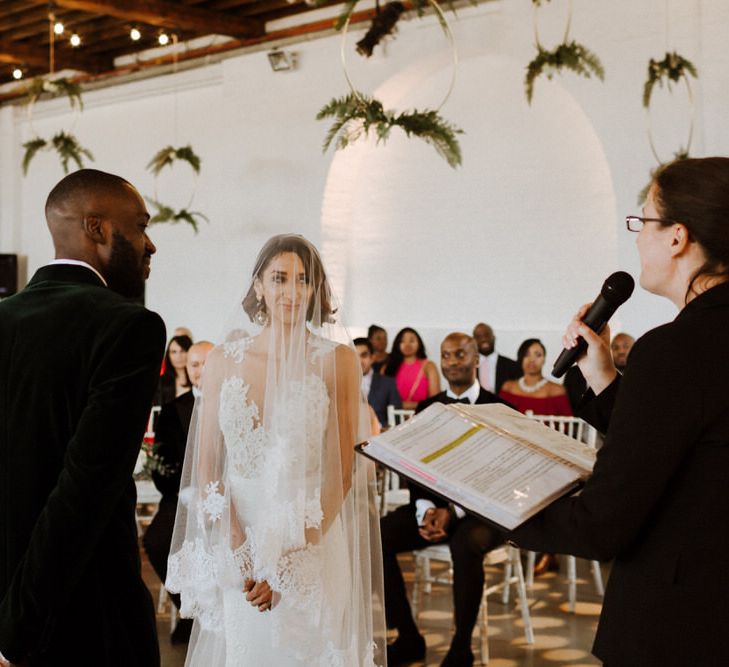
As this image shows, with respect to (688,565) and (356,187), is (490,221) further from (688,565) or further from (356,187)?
(688,565)

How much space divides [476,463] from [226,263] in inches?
360

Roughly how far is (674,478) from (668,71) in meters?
6.18

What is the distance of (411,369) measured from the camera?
29.9 ft

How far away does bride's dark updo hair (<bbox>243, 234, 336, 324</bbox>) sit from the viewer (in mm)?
3373

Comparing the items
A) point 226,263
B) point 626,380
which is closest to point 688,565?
point 626,380

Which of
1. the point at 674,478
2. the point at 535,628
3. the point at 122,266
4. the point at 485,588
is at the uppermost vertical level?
the point at 122,266

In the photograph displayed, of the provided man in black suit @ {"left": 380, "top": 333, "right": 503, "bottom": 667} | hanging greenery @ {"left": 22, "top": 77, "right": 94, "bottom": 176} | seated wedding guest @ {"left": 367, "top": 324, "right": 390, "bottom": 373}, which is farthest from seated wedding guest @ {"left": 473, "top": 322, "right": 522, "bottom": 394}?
hanging greenery @ {"left": 22, "top": 77, "right": 94, "bottom": 176}

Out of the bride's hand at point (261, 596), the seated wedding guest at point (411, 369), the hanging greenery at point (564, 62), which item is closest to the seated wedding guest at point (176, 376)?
the seated wedding guest at point (411, 369)

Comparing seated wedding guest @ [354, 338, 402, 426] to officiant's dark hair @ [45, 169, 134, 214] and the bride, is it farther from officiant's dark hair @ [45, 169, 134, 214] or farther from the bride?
officiant's dark hair @ [45, 169, 134, 214]

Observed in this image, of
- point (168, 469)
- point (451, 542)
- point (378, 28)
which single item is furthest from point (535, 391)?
point (378, 28)

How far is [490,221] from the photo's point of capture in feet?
32.1

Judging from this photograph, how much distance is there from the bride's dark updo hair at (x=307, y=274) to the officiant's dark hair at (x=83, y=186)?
48.4 inches

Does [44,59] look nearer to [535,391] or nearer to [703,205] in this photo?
[535,391]

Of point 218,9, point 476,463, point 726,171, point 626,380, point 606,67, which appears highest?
point 218,9
